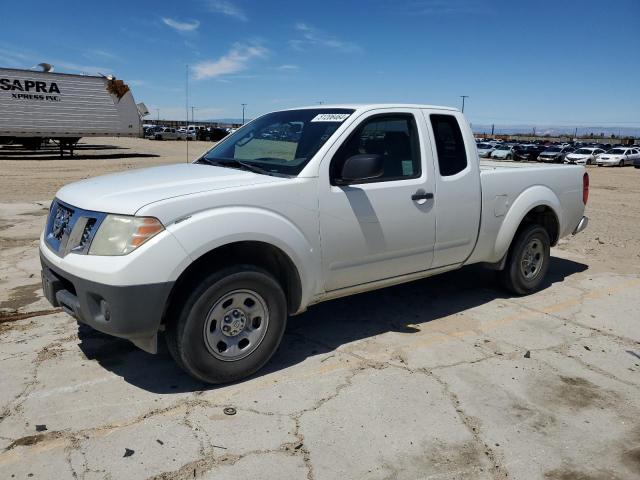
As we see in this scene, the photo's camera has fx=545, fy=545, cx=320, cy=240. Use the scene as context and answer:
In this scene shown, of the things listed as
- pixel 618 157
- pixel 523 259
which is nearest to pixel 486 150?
pixel 618 157

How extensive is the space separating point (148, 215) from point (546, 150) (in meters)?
43.7

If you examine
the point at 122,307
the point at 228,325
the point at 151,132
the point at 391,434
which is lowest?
the point at 391,434

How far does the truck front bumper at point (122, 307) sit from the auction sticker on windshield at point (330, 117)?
5.98 feet

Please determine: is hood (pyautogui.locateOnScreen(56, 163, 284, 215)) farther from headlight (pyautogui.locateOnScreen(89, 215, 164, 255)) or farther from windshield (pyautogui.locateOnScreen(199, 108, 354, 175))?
windshield (pyautogui.locateOnScreen(199, 108, 354, 175))

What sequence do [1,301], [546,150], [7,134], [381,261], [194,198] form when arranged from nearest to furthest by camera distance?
[194,198], [381,261], [1,301], [7,134], [546,150]

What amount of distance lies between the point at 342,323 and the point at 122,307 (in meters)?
2.21

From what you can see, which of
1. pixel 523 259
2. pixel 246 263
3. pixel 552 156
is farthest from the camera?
pixel 552 156

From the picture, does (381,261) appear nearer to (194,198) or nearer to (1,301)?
(194,198)

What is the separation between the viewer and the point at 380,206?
4086 mm

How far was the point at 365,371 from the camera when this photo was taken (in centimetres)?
389

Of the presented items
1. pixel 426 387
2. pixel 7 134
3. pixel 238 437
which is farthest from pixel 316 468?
pixel 7 134

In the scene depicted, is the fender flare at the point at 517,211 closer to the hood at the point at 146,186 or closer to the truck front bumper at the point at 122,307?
the hood at the point at 146,186

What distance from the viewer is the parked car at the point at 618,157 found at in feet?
122

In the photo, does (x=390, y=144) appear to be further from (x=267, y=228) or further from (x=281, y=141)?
(x=267, y=228)
